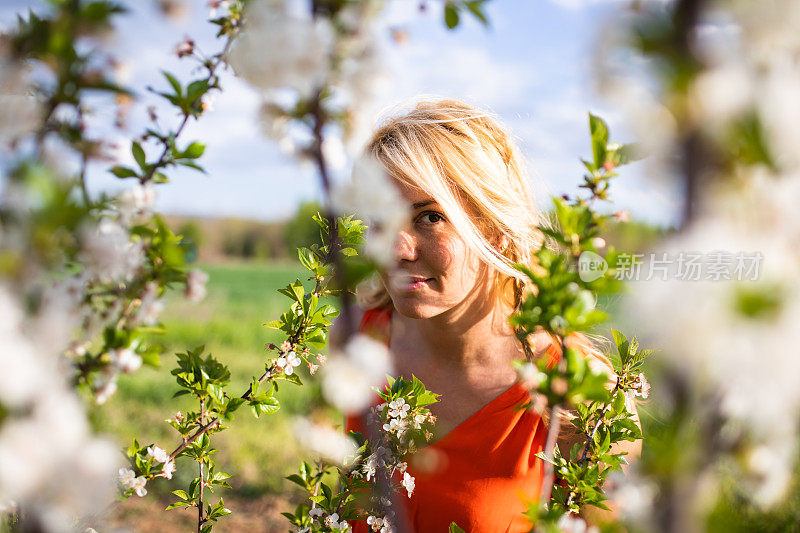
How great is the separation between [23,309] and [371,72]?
1.56ft

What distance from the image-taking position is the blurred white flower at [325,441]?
3.63ft

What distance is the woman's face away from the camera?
1651 millimetres

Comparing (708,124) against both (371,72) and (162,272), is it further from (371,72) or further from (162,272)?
(162,272)

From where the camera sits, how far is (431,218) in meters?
1.68

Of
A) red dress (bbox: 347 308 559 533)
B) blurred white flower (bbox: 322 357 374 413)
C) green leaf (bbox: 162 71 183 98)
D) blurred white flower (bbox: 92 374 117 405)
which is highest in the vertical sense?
green leaf (bbox: 162 71 183 98)

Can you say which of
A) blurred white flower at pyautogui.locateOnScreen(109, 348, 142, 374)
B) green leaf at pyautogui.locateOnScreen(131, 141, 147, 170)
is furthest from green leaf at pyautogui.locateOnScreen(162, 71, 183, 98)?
blurred white flower at pyautogui.locateOnScreen(109, 348, 142, 374)

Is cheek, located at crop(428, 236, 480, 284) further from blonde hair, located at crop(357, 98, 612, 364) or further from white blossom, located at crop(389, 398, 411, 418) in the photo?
white blossom, located at crop(389, 398, 411, 418)

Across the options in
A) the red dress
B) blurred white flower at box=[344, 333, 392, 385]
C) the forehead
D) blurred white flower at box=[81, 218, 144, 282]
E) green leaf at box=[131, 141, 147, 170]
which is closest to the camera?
blurred white flower at box=[81, 218, 144, 282]

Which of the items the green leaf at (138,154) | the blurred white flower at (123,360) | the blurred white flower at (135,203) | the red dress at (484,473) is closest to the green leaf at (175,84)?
A: the green leaf at (138,154)

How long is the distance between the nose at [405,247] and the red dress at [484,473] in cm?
66

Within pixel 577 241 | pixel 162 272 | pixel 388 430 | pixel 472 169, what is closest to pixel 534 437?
pixel 388 430

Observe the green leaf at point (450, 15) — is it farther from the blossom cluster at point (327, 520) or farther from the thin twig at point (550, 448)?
the blossom cluster at point (327, 520)

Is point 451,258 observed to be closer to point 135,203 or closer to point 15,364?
point 135,203

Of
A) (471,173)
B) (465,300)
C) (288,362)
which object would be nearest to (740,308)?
(288,362)
